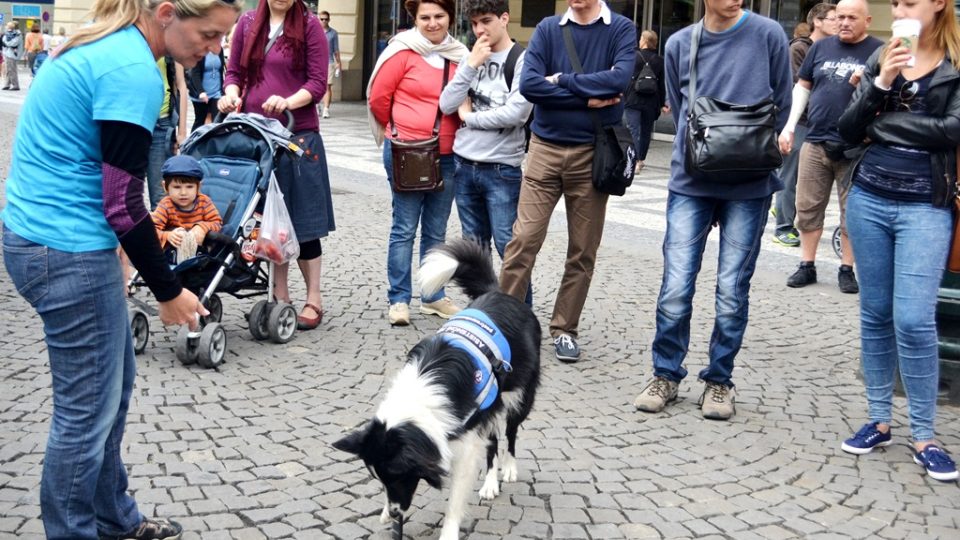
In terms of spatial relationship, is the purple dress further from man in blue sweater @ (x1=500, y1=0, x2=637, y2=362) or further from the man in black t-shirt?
the man in black t-shirt

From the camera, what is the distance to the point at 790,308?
752 centimetres

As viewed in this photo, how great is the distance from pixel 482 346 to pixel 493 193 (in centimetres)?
266

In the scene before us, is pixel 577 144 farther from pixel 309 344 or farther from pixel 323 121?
pixel 323 121

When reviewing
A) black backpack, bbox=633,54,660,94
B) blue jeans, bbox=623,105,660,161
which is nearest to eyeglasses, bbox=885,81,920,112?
blue jeans, bbox=623,105,660,161

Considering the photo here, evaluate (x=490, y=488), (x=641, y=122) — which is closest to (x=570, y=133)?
(x=490, y=488)

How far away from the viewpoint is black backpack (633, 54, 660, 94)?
1352 cm

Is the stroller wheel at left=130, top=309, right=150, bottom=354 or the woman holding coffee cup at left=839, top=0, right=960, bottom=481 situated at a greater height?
the woman holding coffee cup at left=839, top=0, right=960, bottom=481

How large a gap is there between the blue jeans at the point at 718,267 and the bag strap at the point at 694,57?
50 cm

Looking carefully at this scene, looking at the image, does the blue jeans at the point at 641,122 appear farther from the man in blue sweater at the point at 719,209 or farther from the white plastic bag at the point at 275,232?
the man in blue sweater at the point at 719,209

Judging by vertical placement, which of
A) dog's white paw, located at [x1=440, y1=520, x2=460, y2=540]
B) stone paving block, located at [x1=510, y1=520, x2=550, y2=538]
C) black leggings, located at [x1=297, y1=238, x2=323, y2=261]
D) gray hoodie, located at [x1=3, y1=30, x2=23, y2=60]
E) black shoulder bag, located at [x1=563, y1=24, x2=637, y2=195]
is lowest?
gray hoodie, located at [x1=3, y1=30, x2=23, y2=60]

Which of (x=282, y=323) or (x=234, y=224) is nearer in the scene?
(x=234, y=224)

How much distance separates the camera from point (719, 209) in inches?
200

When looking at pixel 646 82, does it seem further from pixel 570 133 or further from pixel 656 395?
pixel 656 395

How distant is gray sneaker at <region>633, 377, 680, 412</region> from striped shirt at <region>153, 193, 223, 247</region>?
8.64 feet
